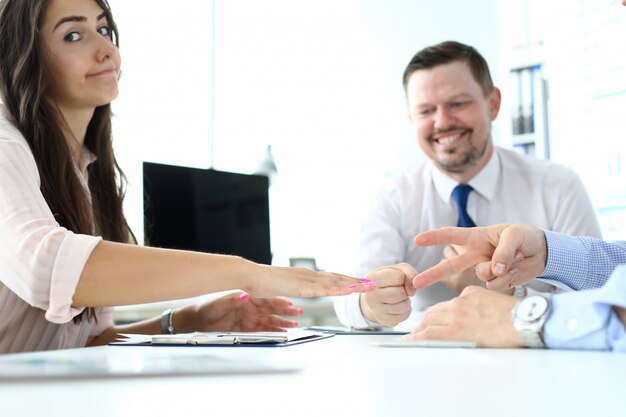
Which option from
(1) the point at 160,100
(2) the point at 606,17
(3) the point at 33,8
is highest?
(2) the point at 606,17

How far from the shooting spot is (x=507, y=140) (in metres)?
4.39

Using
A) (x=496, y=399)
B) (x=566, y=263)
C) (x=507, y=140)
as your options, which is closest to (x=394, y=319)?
(x=566, y=263)

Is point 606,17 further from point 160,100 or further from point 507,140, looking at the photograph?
point 160,100

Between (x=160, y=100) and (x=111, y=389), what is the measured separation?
3.84 meters

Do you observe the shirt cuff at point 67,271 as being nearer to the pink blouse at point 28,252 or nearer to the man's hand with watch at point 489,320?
the pink blouse at point 28,252

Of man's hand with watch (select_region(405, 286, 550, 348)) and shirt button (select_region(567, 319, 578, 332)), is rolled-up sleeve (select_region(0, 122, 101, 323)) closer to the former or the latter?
man's hand with watch (select_region(405, 286, 550, 348))

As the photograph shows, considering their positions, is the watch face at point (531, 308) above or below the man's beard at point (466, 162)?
below

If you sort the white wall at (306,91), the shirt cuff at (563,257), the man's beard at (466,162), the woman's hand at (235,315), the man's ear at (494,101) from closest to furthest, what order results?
the shirt cuff at (563,257)
the woman's hand at (235,315)
the man's beard at (466,162)
the man's ear at (494,101)
the white wall at (306,91)

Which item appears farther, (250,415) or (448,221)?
(448,221)

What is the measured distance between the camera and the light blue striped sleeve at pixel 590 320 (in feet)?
3.09

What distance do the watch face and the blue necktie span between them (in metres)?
1.52

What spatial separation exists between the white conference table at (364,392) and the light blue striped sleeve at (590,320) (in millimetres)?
73

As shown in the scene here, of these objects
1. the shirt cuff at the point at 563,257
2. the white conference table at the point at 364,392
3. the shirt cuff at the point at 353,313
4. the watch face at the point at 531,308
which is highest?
the shirt cuff at the point at 563,257

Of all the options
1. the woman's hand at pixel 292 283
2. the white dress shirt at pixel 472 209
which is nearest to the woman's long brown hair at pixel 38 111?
the woman's hand at pixel 292 283
